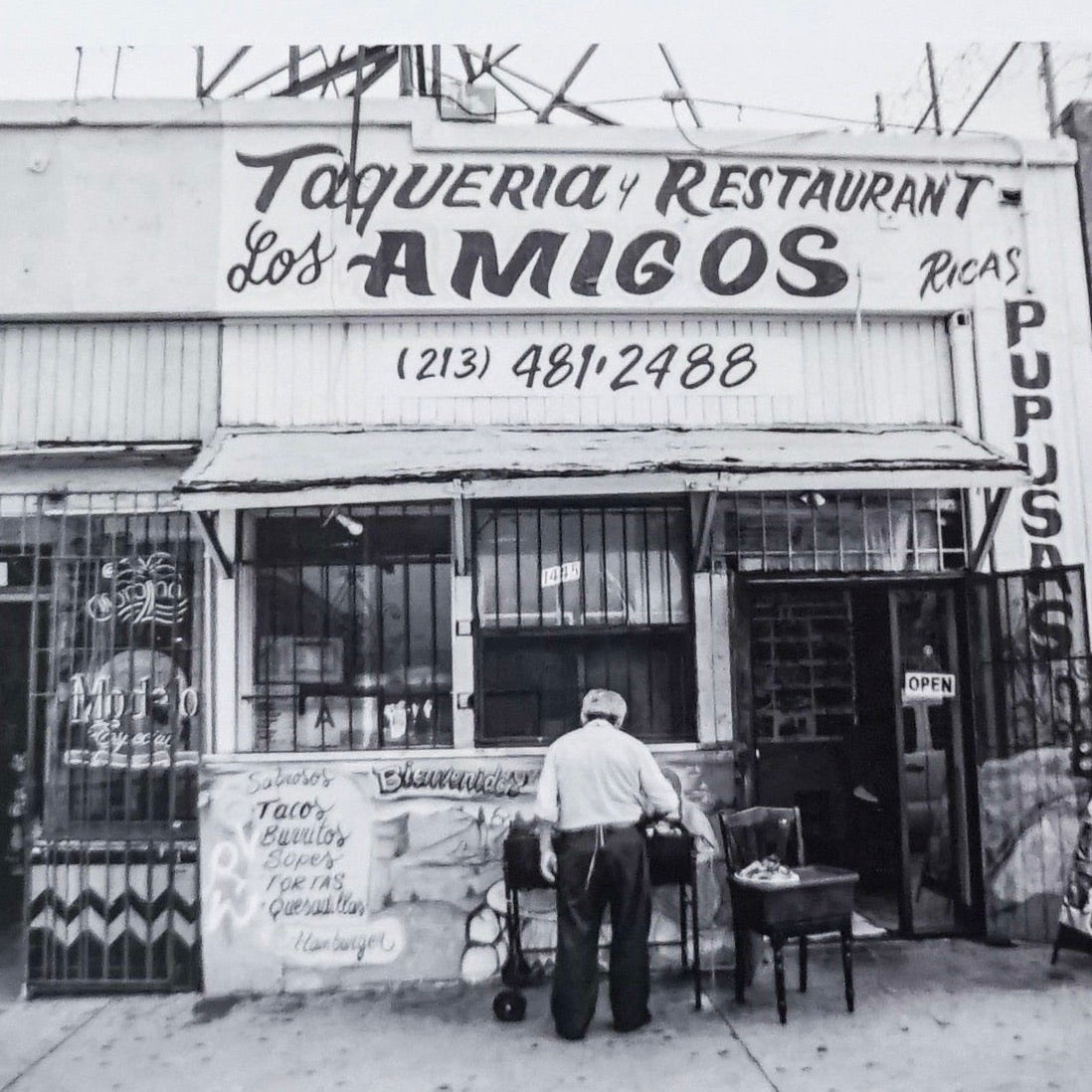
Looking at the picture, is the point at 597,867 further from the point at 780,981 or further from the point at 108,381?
the point at 108,381

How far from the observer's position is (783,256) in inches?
278

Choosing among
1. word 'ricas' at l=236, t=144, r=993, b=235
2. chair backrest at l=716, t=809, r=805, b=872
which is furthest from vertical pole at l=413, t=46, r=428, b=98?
chair backrest at l=716, t=809, r=805, b=872

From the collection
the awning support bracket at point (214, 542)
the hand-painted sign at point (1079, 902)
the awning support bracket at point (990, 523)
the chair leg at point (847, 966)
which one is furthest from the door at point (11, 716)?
the hand-painted sign at point (1079, 902)

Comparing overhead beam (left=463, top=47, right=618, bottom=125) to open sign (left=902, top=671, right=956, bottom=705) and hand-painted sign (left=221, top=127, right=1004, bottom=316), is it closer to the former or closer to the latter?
hand-painted sign (left=221, top=127, right=1004, bottom=316)

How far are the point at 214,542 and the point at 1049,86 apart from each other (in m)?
7.25

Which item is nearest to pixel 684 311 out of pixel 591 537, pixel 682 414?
pixel 682 414

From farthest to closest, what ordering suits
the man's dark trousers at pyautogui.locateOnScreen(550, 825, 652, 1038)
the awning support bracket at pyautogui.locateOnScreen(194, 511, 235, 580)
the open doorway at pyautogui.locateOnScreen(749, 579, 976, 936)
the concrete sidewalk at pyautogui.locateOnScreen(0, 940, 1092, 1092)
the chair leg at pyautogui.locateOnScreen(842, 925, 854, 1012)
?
the open doorway at pyautogui.locateOnScreen(749, 579, 976, 936)
the awning support bracket at pyautogui.locateOnScreen(194, 511, 235, 580)
the chair leg at pyautogui.locateOnScreen(842, 925, 854, 1012)
the man's dark trousers at pyautogui.locateOnScreen(550, 825, 652, 1038)
the concrete sidewalk at pyautogui.locateOnScreen(0, 940, 1092, 1092)

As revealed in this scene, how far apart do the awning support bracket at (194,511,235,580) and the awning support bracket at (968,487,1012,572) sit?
523cm

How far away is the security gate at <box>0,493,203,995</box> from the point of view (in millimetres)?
6312

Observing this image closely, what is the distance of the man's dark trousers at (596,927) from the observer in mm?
5238

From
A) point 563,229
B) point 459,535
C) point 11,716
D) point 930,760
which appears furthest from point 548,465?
point 11,716

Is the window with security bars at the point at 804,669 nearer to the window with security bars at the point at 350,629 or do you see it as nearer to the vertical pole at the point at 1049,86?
the window with security bars at the point at 350,629

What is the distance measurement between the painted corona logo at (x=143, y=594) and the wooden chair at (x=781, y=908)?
3.94 metres

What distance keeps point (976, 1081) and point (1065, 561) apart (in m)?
3.81
